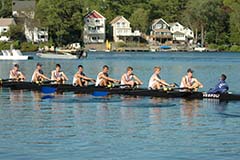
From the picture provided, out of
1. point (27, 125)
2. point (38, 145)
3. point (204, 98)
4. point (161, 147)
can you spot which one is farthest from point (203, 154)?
point (204, 98)

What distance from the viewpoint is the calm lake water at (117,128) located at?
21.3m

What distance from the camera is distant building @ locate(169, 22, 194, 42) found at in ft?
525

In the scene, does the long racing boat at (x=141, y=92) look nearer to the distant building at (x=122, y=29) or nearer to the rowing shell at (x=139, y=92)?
the rowing shell at (x=139, y=92)

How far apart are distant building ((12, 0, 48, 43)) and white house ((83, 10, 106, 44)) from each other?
441 inches

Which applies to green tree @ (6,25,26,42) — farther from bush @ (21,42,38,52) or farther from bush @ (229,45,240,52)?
bush @ (229,45,240,52)

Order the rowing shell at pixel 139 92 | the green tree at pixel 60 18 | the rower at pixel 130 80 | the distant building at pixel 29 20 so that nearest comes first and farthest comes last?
the rowing shell at pixel 139 92, the rower at pixel 130 80, the green tree at pixel 60 18, the distant building at pixel 29 20

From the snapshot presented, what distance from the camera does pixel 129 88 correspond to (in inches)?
1410

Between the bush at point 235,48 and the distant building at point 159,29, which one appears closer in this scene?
the bush at point 235,48

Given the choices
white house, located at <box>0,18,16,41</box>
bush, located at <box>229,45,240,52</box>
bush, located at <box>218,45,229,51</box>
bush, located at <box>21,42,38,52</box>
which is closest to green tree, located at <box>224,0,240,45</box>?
bush, located at <box>229,45,240,52</box>

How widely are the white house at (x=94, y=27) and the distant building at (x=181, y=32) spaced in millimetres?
15929

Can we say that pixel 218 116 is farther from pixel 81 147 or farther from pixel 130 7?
pixel 130 7

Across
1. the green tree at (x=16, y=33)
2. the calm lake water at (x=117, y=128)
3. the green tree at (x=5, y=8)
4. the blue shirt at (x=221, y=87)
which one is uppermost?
the green tree at (x=5, y=8)

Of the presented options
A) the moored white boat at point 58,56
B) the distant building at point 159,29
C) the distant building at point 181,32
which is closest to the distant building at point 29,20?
the distant building at point 159,29

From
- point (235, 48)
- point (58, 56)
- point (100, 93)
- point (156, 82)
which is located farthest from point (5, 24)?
point (156, 82)
